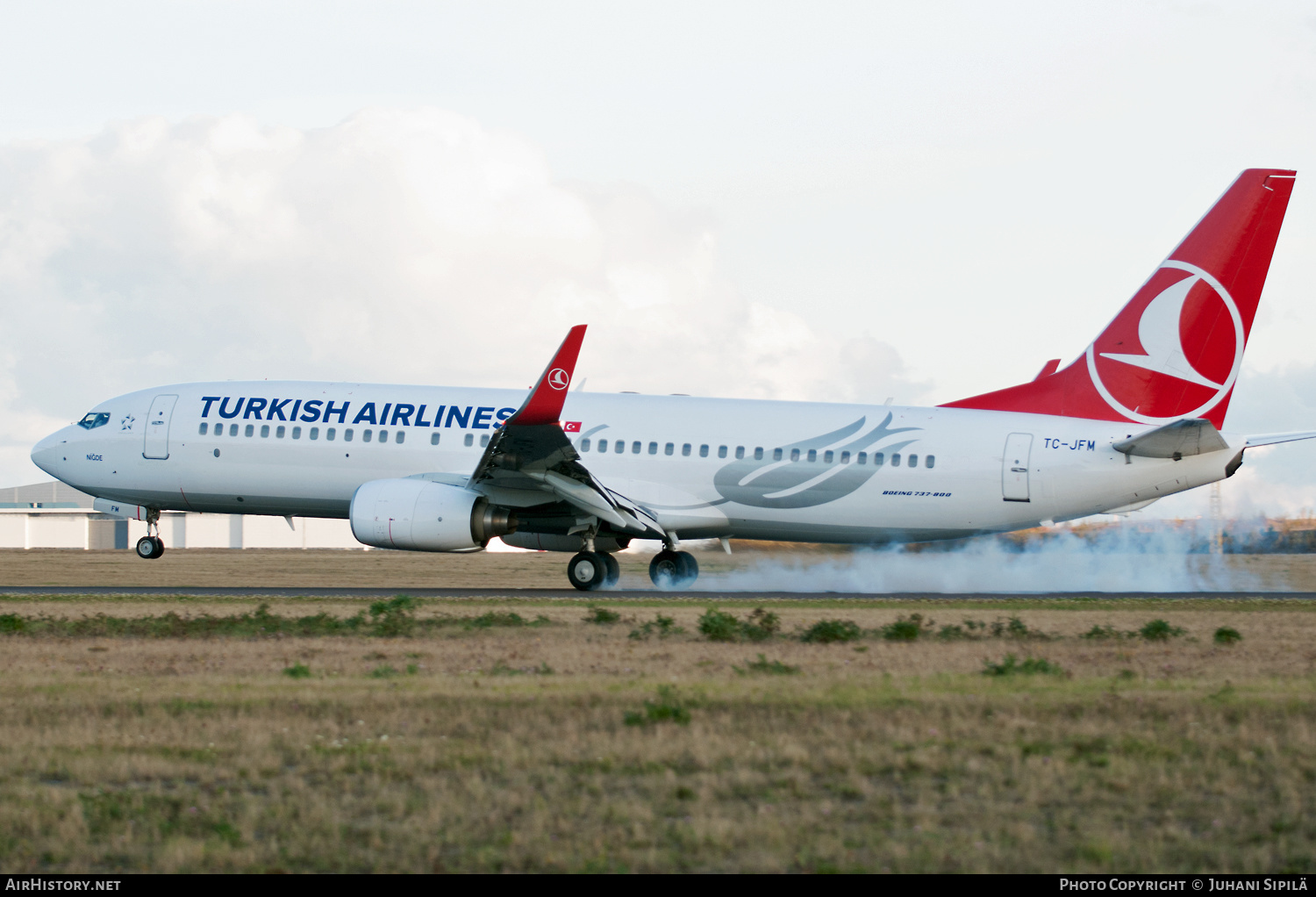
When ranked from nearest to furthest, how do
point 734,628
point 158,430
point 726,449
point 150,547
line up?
point 734,628
point 726,449
point 158,430
point 150,547

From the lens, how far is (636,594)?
29906mm

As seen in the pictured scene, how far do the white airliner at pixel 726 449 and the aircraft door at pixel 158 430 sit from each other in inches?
2.0

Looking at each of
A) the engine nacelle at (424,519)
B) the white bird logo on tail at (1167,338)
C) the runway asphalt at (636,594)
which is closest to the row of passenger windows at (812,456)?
the runway asphalt at (636,594)

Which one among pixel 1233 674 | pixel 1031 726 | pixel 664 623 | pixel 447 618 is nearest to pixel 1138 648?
pixel 1233 674

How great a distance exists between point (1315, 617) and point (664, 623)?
1225 centimetres

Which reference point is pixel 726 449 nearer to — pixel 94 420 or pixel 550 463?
pixel 550 463

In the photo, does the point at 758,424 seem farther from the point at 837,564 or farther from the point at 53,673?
the point at 53,673

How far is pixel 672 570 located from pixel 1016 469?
27.7ft

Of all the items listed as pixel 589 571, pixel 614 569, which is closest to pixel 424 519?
pixel 589 571

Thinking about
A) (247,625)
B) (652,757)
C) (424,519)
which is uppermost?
(424,519)

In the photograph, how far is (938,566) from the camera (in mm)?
34344

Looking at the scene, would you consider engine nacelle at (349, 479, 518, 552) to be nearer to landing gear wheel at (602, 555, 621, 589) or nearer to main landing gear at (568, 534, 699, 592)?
main landing gear at (568, 534, 699, 592)

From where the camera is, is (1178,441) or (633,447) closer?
(1178,441)

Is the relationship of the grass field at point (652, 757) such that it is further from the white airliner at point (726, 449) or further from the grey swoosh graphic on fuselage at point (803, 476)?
the grey swoosh graphic on fuselage at point (803, 476)
